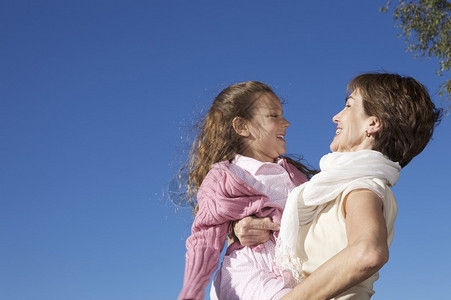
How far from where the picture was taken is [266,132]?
424cm

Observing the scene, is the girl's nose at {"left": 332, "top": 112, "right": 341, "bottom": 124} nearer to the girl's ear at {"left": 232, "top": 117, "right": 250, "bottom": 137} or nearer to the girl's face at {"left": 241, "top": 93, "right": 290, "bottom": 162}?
the girl's face at {"left": 241, "top": 93, "right": 290, "bottom": 162}

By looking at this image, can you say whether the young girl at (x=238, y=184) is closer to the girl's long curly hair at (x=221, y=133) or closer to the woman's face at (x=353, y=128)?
the girl's long curly hair at (x=221, y=133)

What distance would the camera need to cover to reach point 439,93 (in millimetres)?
12617

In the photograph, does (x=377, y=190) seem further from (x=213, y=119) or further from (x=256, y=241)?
(x=213, y=119)

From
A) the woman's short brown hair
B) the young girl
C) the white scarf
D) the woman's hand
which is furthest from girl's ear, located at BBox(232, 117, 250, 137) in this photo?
the woman's short brown hair

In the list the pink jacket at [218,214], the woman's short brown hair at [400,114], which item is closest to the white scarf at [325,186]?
the woman's short brown hair at [400,114]

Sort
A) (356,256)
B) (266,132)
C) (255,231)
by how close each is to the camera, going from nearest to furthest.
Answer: (356,256) < (255,231) < (266,132)

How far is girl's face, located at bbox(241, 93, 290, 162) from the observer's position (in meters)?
4.24

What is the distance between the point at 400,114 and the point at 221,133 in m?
1.65

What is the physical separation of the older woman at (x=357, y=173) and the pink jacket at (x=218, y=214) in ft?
1.80

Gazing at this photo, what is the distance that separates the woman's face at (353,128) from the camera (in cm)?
315

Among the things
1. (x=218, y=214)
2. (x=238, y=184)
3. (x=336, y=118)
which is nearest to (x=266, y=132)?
(x=238, y=184)

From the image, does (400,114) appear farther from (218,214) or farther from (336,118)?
(218,214)

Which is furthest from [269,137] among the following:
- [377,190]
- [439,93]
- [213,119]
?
[439,93]
